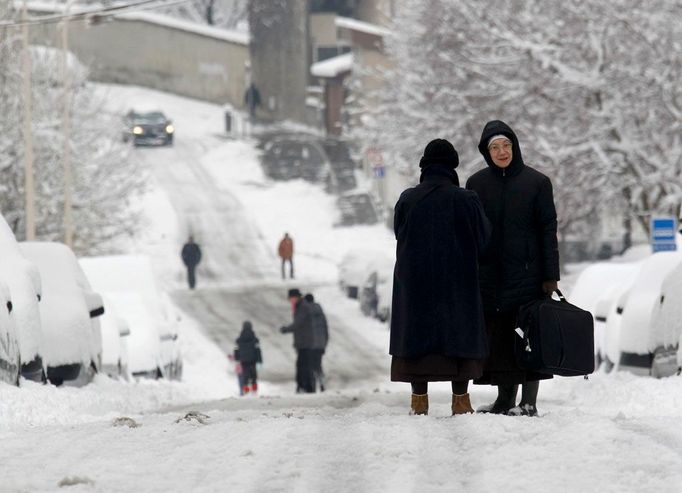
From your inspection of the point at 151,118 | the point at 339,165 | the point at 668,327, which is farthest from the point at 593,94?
the point at 151,118

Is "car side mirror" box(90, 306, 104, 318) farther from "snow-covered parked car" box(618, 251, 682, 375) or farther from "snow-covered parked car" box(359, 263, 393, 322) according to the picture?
"snow-covered parked car" box(359, 263, 393, 322)

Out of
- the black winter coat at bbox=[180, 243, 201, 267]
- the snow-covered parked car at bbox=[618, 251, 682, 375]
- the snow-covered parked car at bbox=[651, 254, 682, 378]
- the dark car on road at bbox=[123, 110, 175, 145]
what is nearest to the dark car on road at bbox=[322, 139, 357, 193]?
the dark car on road at bbox=[123, 110, 175, 145]

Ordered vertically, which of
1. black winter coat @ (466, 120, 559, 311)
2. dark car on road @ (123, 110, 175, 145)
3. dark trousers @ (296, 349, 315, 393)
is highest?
dark car on road @ (123, 110, 175, 145)

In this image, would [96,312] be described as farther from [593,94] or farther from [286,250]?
[286,250]

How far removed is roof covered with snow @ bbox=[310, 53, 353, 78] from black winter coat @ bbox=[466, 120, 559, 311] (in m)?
67.3

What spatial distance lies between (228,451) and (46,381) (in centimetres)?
678

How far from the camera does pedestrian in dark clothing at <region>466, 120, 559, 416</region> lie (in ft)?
32.6

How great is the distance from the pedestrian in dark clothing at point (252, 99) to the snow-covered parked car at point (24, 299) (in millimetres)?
66386

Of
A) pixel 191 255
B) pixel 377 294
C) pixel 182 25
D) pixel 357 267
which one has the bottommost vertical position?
pixel 377 294

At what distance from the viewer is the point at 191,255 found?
47.4m

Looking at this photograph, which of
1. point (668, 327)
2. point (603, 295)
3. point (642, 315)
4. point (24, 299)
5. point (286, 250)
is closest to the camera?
point (24, 299)

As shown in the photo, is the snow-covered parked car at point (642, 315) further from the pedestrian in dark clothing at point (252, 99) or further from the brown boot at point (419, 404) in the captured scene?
the pedestrian in dark clothing at point (252, 99)

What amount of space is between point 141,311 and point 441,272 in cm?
1296

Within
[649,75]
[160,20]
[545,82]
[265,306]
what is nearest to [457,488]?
[649,75]
